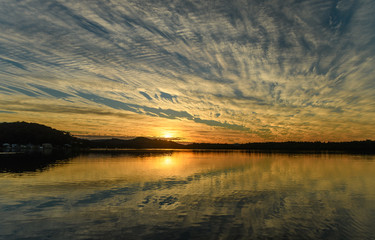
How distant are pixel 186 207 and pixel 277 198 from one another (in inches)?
472

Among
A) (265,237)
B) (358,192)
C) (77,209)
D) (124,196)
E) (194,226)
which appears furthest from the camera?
(358,192)

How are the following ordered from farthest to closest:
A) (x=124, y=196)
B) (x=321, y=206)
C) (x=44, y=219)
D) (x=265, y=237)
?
(x=124, y=196) < (x=321, y=206) < (x=44, y=219) < (x=265, y=237)

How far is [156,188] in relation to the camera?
3184 centimetres

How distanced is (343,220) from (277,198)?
8.07 metres

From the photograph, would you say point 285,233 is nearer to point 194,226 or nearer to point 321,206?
point 194,226

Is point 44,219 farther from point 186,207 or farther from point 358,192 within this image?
point 358,192

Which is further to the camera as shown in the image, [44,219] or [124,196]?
[124,196]

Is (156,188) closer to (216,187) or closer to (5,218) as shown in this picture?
(216,187)

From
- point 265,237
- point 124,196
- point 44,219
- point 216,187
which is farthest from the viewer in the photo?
point 216,187

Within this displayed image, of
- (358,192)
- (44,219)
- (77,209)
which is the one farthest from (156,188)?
(358,192)

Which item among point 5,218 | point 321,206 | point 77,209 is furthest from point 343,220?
point 5,218

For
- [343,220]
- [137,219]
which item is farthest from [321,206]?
[137,219]

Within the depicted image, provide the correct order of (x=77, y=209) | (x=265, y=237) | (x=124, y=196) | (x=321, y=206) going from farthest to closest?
(x=124, y=196), (x=321, y=206), (x=77, y=209), (x=265, y=237)

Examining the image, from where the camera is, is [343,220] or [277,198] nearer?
[343,220]
